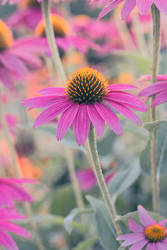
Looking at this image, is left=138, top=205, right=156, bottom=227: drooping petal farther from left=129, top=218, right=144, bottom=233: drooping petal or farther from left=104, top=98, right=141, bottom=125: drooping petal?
left=104, top=98, right=141, bottom=125: drooping petal

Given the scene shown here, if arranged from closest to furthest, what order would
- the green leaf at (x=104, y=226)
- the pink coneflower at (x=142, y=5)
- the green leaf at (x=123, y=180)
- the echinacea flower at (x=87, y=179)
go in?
the pink coneflower at (x=142, y=5) → the green leaf at (x=104, y=226) → the green leaf at (x=123, y=180) → the echinacea flower at (x=87, y=179)

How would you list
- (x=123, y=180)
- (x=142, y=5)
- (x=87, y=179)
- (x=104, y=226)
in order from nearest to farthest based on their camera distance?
(x=142, y=5)
(x=104, y=226)
(x=123, y=180)
(x=87, y=179)

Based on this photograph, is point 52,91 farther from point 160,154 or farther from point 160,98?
point 160,154

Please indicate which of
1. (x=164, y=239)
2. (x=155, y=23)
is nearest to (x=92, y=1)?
(x=155, y=23)

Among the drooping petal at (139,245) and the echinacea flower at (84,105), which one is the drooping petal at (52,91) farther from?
the drooping petal at (139,245)

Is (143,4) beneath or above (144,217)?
above

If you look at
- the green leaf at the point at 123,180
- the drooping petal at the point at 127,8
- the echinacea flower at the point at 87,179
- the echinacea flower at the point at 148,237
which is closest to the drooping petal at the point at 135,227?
the echinacea flower at the point at 148,237

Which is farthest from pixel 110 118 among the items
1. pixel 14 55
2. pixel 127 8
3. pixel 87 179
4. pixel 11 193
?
pixel 87 179
